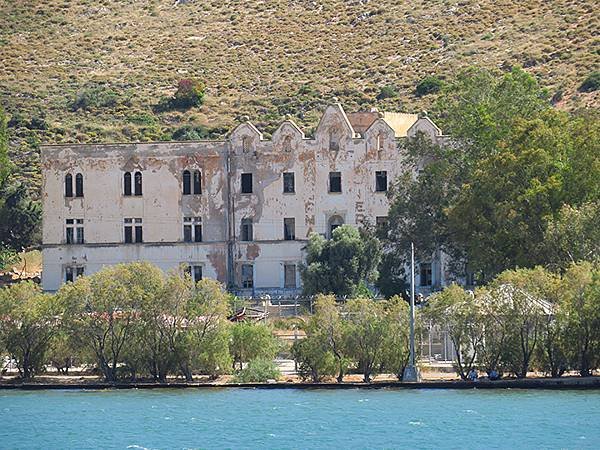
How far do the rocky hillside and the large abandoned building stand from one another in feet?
94.6

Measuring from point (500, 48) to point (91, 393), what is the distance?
251 ft

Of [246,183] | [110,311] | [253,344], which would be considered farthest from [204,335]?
[246,183]

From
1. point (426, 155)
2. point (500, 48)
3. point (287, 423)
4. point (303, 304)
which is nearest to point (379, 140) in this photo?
point (426, 155)

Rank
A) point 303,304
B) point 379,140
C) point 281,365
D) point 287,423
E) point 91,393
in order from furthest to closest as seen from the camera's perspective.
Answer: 1. point 379,140
2. point 303,304
3. point 281,365
4. point 91,393
5. point 287,423

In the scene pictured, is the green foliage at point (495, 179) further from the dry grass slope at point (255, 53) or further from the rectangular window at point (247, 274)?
the dry grass slope at point (255, 53)

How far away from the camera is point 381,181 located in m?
99.2

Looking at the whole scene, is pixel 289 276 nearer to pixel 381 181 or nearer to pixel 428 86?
pixel 381 181

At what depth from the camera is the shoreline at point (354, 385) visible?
70625 millimetres

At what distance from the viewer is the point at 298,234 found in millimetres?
100000

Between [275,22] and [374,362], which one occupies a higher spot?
[275,22]

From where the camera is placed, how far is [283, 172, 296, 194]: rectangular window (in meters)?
100

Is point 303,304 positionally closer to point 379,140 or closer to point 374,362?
point 379,140

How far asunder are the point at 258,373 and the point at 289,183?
26.8 metres

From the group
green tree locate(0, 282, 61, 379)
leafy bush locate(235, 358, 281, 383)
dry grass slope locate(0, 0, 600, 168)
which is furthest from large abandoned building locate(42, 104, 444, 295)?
dry grass slope locate(0, 0, 600, 168)
